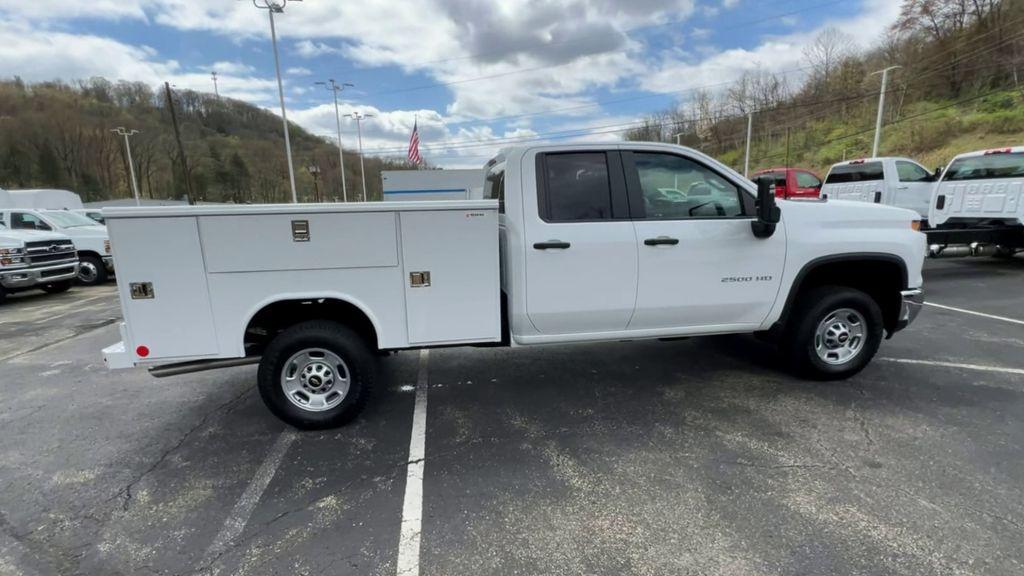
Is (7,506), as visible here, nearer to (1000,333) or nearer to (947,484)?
(947,484)

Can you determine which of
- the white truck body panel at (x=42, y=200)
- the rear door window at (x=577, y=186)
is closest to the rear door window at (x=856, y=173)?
the rear door window at (x=577, y=186)

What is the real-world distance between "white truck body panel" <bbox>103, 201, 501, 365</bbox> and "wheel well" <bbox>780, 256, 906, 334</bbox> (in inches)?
106

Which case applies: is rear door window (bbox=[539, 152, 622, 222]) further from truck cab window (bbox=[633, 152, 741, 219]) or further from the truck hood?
the truck hood

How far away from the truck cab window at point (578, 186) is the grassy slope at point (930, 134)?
38.9 metres

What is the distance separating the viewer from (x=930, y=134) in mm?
37875

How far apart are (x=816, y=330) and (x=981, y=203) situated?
26.0 feet

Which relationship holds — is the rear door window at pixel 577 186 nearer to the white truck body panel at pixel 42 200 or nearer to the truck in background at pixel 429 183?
the truck in background at pixel 429 183

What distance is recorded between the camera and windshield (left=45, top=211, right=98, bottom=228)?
12.6m

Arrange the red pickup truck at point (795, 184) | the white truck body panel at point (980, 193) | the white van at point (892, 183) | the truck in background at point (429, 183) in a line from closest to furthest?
the white truck body panel at point (980, 193)
the white van at point (892, 183)
the red pickup truck at point (795, 184)
the truck in background at point (429, 183)

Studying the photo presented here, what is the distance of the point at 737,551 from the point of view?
2.44 metres

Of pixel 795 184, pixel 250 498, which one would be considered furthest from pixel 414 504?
pixel 795 184

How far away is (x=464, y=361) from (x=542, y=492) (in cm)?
260

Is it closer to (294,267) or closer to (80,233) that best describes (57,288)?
(80,233)

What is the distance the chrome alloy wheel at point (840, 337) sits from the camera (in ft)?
14.3
